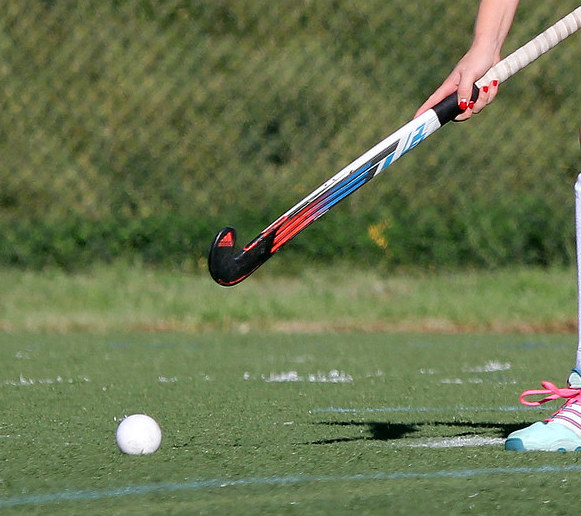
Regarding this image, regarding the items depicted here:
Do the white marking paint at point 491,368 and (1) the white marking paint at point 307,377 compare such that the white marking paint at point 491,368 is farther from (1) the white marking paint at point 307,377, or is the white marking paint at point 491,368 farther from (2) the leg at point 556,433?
(2) the leg at point 556,433

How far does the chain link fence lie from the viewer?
604 cm

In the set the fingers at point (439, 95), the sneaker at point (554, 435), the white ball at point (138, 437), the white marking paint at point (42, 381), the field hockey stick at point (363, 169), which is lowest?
the sneaker at point (554, 435)

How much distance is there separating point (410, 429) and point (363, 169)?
546 mm

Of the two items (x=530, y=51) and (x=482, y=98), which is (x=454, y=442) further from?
(x=530, y=51)

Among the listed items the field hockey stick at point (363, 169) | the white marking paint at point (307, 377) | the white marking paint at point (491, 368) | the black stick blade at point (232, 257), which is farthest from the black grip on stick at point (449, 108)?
the white marking paint at point (491, 368)

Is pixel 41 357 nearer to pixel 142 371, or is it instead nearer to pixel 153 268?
pixel 142 371

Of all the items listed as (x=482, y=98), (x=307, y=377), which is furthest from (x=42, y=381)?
(x=482, y=98)

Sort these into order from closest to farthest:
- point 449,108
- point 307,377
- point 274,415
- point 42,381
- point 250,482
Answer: point 250,482 → point 449,108 → point 274,415 → point 42,381 → point 307,377

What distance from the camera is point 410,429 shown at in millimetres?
2613

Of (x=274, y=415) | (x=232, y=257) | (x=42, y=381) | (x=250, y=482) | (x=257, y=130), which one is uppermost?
(x=257, y=130)

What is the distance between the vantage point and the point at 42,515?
5.77 ft

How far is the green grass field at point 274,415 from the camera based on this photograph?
6.18 feet

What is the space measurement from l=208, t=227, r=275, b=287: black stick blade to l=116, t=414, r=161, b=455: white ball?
318 millimetres

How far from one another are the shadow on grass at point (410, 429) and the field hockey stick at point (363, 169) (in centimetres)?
39
